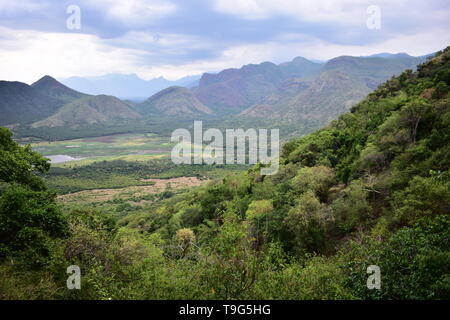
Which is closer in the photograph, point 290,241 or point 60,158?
point 290,241

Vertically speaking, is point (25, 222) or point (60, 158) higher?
point (25, 222)

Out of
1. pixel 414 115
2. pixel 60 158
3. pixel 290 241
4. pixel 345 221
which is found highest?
pixel 414 115

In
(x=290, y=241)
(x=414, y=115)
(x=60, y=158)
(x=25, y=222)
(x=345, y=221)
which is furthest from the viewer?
(x=60, y=158)

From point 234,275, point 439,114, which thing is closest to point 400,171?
point 439,114

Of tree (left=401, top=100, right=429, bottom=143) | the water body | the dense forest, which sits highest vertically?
tree (left=401, top=100, right=429, bottom=143)

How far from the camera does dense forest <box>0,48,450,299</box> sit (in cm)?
1041

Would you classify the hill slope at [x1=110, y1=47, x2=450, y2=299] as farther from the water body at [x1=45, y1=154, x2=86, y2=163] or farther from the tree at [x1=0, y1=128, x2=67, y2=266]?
the water body at [x1=45, y1=154, x2=86, y2=163]

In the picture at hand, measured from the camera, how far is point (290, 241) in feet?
67.0

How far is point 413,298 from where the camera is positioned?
968cm

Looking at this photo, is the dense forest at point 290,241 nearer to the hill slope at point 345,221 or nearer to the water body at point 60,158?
the hill slope at point 345,221

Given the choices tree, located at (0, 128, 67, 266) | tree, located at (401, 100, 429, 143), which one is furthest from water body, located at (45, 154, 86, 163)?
tree, located at (401, 100, 429, 143)

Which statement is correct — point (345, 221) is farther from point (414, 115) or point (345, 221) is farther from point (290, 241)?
point (414, 115)

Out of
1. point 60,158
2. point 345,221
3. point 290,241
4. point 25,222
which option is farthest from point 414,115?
point 60,158
